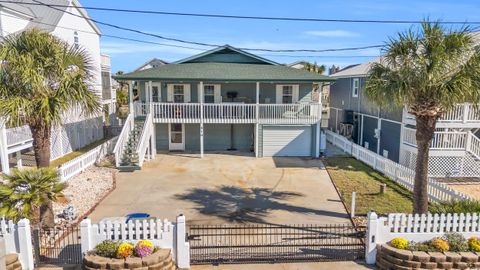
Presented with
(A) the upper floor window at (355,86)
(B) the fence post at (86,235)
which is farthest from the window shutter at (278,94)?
(B) the fence post at (86,235)

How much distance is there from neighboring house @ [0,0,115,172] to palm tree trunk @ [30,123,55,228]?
2779mm

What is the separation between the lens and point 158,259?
24.2 ft

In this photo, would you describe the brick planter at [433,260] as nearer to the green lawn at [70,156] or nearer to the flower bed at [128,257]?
the flower bed at [128,257]

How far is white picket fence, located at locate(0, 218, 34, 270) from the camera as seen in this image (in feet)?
24.6

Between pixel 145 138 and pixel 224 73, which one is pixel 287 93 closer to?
pixel 224 73

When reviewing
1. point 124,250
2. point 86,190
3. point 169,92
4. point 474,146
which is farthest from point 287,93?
point 124,250

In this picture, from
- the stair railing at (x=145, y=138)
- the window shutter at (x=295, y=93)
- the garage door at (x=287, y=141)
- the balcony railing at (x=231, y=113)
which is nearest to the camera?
the stair railing at (x=145, y=138)

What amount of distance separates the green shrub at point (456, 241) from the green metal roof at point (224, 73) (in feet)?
40.6

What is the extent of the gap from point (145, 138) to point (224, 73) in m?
5.90

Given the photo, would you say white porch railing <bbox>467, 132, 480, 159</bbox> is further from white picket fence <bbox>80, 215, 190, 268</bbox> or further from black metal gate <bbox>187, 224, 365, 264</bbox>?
white picket fence <bbox>80, 215, 190, 268</bbox>

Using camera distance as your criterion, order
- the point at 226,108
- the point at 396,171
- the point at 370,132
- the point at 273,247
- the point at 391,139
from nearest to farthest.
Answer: the point at 273,247 → the point at 396,171 → the point at 391,139 → the point at 226,108 → the point at 370,132

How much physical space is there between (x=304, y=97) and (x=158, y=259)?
16.7 metres

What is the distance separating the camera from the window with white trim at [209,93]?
22.0m

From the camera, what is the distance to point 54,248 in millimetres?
8289
